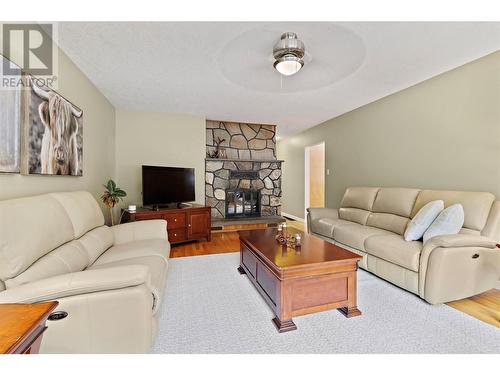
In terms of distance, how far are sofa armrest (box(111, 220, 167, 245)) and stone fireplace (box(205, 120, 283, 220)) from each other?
2358mm

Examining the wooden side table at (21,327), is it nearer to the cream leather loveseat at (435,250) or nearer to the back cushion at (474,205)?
the cream leather loveseat at (435,250)

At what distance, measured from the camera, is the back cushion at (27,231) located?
46.4 inches

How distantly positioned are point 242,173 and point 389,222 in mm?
3153

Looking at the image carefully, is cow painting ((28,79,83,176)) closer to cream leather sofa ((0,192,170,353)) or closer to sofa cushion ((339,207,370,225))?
cream leather sofa ((0,192,170,353))

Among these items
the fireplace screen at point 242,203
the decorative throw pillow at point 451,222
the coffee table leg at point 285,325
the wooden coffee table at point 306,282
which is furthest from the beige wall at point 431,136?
the coffee table leg at point 285,325

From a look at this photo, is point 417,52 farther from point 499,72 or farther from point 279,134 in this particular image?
point 279,134

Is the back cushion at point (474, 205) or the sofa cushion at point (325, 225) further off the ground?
the back cushion at point (474, 205)

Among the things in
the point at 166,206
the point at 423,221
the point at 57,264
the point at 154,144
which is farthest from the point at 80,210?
the point at 423,221

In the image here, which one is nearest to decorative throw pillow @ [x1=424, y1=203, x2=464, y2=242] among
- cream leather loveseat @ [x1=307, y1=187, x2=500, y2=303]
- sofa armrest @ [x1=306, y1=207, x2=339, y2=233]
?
cream leather loveseat @ [x1=307, y1=187, x2=500, y2=303]

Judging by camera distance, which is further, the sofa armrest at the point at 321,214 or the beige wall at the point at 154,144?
the beige wall at the point at 154,144

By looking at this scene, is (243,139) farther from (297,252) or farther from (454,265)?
(454,265)

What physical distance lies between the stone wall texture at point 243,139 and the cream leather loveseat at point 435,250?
303 centimetres

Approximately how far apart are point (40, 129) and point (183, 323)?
6.29 ft
